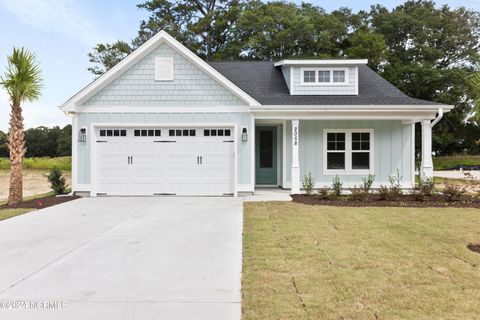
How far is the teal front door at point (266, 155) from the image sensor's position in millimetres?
15930

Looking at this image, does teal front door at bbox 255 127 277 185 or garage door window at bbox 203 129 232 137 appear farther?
teal front door at bbox 255 127 277 185

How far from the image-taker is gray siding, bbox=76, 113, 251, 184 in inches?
529

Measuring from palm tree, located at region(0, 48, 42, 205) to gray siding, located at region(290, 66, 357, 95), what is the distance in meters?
8.51

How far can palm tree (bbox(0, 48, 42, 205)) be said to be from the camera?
12.1m

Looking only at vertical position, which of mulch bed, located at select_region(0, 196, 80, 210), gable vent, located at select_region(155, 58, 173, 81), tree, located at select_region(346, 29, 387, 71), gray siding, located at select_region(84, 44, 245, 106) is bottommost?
mulch bed, located at select_region(0, 196, 80, 210)

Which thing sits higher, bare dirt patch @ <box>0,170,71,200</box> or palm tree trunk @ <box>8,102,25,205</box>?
palm tree trunk @ <box>8,102,25,205</box>

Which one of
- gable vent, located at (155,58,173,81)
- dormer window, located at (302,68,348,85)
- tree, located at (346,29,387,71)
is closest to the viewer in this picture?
gable vent, located at (155,58,173,81)

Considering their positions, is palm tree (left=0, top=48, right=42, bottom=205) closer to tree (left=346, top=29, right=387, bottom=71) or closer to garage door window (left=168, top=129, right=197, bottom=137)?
garage door window (left=168, top=129, right=197, bottom=137)

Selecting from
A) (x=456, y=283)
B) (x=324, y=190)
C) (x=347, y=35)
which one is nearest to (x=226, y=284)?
(x=456, y=283)

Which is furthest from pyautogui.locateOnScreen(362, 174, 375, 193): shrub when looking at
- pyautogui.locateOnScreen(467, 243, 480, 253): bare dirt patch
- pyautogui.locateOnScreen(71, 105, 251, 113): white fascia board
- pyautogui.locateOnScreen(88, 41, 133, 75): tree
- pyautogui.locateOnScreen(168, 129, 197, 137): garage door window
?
pyautogui.locateOnScreen(88, 41, 133, 75): tree

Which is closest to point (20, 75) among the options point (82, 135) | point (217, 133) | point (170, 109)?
point (82, 135)

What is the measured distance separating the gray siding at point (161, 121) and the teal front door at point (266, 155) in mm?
2542

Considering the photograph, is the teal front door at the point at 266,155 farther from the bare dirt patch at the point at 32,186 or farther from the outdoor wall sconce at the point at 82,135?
the bare dirt patch at the point at 32,186

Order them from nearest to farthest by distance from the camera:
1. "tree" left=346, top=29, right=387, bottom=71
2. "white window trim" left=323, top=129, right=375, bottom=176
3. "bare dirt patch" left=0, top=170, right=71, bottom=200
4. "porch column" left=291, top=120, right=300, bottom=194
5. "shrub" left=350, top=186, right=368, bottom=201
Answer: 1. "shrub" left=350, top=186, right=368, bottom=201
2. "porch column" left=291, top=120, right=300, bottom=194
3. "white window trim" left=323, top=129, right=375, bottom=176
4. "bare dirt patch" left=0, top=170, right=71, bottom=200
5. "tree" left=346, top=29, right=387, bottom=71
